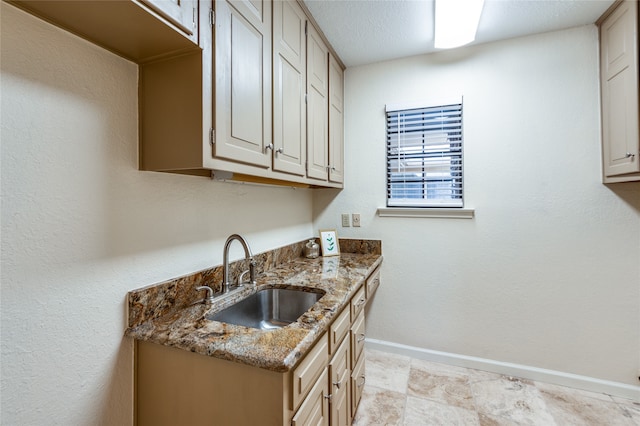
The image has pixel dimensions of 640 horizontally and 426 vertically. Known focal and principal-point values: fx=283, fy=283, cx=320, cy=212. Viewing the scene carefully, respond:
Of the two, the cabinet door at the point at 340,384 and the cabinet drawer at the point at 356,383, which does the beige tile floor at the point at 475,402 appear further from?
the cabinet door at the point at 340,384

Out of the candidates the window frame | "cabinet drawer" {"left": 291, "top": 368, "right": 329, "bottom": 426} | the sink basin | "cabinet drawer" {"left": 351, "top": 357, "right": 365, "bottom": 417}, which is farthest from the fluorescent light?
"cabinet drawer" {"left": 351, "top": 357, "right": 365, "bottom": 417}

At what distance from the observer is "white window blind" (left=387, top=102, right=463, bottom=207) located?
218 centimetres

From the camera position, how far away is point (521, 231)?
6.65 ft

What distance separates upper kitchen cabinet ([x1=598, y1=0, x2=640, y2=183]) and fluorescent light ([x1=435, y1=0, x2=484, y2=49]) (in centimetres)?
77

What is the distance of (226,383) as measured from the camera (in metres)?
0.88

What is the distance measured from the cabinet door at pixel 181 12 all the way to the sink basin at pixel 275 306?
111 cm

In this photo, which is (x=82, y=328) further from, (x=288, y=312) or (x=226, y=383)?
(x=288, y=312)

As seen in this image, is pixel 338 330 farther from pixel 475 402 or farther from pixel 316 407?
pixel 475 402

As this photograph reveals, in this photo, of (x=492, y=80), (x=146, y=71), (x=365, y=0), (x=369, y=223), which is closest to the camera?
(x=146, y=71)

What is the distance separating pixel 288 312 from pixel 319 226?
115 cm

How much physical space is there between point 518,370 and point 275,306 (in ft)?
6.09

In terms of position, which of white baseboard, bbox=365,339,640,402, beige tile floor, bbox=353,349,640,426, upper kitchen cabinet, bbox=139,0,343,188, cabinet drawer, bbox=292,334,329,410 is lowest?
beige tile floor, bbox=353,349,640,426

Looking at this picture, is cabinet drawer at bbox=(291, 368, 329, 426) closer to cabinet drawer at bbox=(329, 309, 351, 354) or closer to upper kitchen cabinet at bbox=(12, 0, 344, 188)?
cabinet drawer at bbox=(329, 309, 351, 354)

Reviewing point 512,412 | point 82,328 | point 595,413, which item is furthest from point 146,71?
point 595,413
